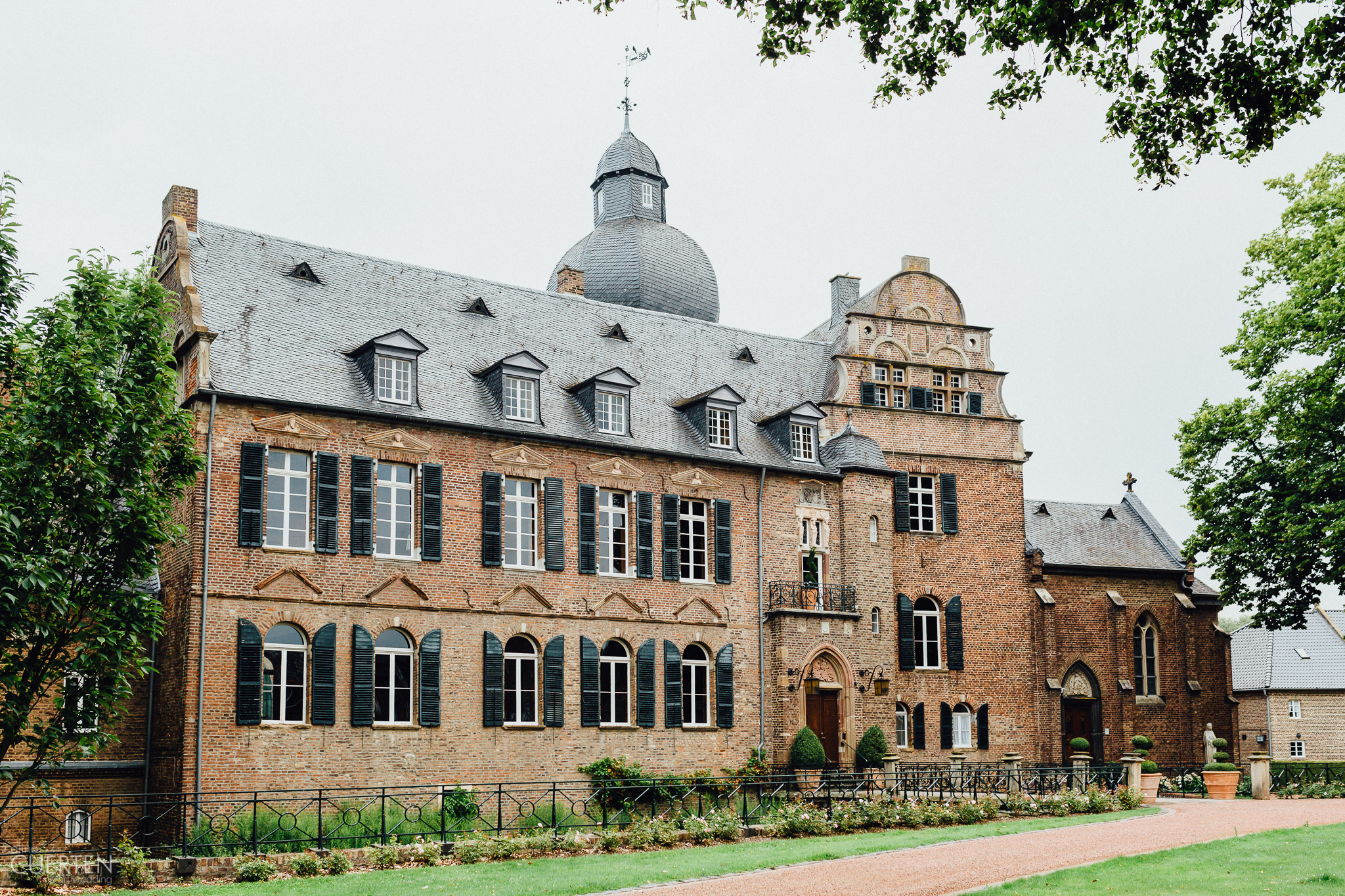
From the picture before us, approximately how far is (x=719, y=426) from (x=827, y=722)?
7038mm

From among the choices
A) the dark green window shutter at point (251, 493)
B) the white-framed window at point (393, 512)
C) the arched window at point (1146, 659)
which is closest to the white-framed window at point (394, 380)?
the white-framed window at point (393, 512)

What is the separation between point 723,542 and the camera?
28.4 metres

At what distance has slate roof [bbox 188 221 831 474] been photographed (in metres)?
24.5

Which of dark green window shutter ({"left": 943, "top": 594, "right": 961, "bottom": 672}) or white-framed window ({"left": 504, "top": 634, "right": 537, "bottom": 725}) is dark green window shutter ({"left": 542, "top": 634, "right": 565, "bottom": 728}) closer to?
white-framed window ({"left": 504, "top": 634, "right": 537, "bottom": 725})

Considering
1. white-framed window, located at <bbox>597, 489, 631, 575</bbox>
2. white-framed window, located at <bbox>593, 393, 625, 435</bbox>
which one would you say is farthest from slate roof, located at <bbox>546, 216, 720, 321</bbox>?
white-framed window, located at <bbox>597, 489, 631, 575</bbox>

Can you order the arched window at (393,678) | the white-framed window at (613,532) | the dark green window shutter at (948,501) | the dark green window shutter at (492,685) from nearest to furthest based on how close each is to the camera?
the arched window at (393,678), the dark green window shutter at (492,685), the white-framed window at (613,532), the dark green window shutter at (948,501)

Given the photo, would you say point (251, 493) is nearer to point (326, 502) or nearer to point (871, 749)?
point (326, 502)

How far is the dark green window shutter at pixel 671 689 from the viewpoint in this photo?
88.2 ft

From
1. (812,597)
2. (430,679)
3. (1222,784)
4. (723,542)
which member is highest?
(723,542)

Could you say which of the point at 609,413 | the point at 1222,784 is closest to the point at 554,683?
the point at 609,413

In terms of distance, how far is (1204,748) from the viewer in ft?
115

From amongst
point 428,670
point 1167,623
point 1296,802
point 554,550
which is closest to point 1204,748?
point 1167,623

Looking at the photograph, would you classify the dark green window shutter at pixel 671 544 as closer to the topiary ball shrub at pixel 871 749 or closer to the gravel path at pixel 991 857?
the topiary ball shrub at pixel 871 749

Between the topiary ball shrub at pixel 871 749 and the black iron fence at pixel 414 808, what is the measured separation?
2.79ft
